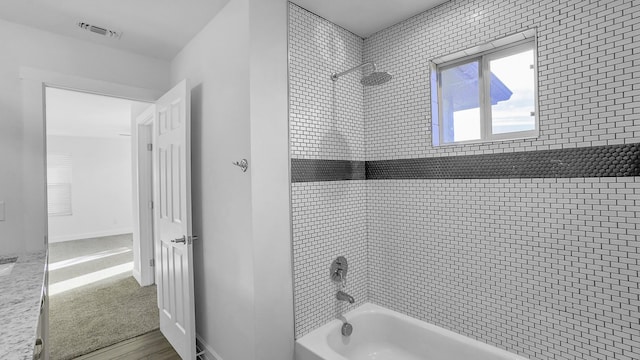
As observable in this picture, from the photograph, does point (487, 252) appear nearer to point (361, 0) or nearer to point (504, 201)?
point (504, 201)

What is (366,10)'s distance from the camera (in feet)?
6.55

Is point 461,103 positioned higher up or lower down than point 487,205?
higher up

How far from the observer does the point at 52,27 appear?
2.07 m

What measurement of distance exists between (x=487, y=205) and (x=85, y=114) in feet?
18.9

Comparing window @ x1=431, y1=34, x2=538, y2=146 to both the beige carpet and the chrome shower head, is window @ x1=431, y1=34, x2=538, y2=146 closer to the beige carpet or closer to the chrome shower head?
the chrome shower head

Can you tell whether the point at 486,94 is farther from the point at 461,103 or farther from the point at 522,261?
the point at 522,261

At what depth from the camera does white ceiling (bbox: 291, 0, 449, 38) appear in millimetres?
1907

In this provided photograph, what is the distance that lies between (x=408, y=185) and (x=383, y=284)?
81 centimetres

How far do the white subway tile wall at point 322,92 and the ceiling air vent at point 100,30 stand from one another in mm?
1359

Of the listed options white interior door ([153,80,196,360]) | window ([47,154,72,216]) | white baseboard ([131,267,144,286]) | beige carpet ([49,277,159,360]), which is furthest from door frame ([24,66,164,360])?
window ([47,154,72,216])

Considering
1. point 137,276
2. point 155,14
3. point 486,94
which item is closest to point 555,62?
point 486,94

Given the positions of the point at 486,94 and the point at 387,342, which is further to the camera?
the point at 387,342

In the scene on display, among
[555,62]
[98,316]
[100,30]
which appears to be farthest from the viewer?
[98,316]

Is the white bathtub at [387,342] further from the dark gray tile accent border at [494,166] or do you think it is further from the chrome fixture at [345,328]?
the dark gray tile accent border at [494,166]
